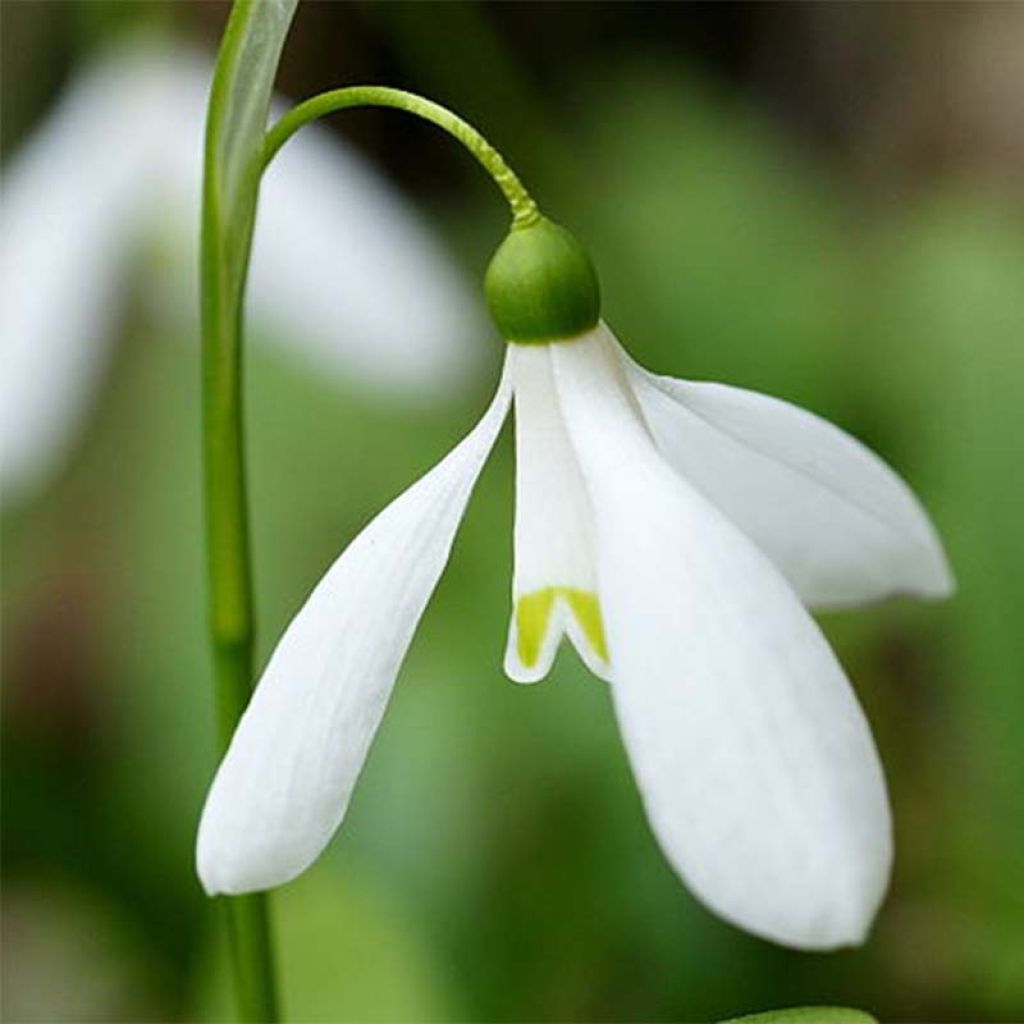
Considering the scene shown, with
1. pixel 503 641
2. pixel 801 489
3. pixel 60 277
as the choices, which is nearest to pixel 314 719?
pixel 801 489

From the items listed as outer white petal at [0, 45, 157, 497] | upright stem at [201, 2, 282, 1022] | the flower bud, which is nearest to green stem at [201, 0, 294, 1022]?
upright stem at [201, 2, 282, 1022]

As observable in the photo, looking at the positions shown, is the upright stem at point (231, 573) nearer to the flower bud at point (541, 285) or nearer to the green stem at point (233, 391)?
the green stem at point (233, 391)

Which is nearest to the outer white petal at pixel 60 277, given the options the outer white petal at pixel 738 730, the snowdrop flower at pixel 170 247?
the snowdrop flower at pixel 170 247

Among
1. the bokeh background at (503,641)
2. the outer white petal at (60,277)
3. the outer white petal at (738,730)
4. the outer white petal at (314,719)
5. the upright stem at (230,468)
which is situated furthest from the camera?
the outer white petal at (60,277)

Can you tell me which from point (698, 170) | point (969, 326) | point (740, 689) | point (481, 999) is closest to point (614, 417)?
point (740, 689)

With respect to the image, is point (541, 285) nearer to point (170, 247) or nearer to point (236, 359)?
point (236, 359)

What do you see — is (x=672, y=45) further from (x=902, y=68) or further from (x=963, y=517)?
(x=963, y=517)

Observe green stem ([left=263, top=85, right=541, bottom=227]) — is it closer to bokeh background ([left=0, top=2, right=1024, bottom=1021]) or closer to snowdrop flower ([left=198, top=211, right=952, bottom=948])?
snowdrop flower ([left=198, top=211, right=952, bottom=948])

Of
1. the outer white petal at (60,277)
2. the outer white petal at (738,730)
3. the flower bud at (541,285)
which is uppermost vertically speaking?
the outer white petal at (60,277)
